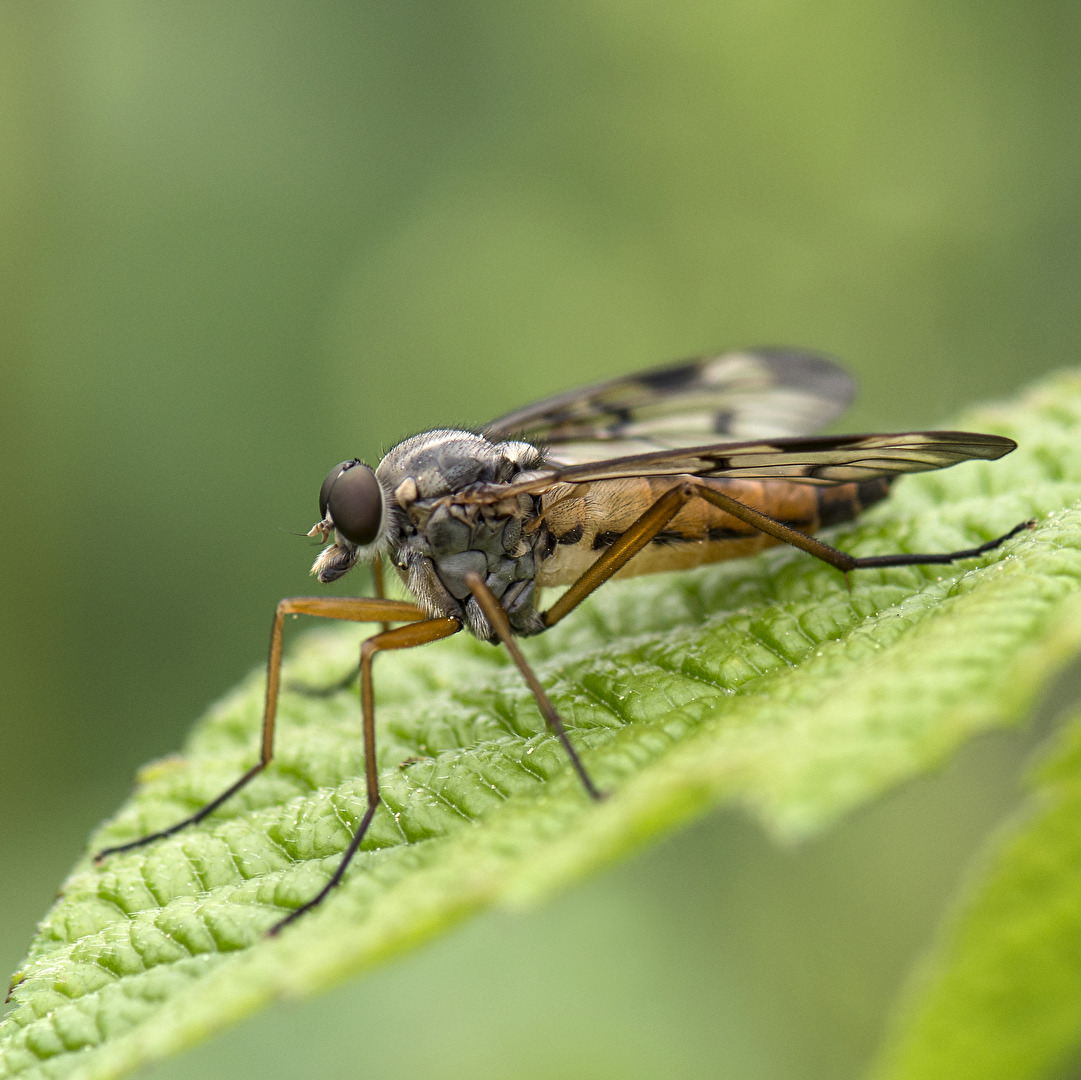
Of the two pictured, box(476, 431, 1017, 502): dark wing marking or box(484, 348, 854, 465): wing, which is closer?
box(476, 431, 1017, 502): dark wing marking

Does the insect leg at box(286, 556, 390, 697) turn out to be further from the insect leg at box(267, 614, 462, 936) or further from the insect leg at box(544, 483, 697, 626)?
the insect leg at box(544, 483, 697, 626)

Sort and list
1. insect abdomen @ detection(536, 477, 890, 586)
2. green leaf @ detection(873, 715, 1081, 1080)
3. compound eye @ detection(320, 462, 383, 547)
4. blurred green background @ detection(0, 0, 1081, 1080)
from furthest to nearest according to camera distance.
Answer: blurred green background @ detection(0, 0, 1081, 1080) < insect abdomen @ detection(536, 477, 890, 586) < compound eye @ detection(320, 462, 383, 547) < green leaf @ detection(873, 715, 1081, 1080)

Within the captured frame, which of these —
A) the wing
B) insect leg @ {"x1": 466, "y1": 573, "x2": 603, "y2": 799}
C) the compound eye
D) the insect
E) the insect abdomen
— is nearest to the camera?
insect leg @ {"x1": 466, "y1": 573, "x2": 603, "y2": 799}

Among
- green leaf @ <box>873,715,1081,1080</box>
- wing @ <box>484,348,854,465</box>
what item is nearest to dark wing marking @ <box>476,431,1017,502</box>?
wing @ <box>484,348,854,465</box>

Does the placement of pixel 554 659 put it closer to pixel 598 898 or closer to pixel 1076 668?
pixel 598 898

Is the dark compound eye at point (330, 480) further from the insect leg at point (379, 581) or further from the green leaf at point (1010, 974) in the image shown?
the green leaf at point (1010, 974)

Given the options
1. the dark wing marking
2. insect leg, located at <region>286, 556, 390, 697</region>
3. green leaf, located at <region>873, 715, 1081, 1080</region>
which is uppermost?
the dark wing marking

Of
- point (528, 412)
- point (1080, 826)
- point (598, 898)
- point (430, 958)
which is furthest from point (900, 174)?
point (1080, 826)
